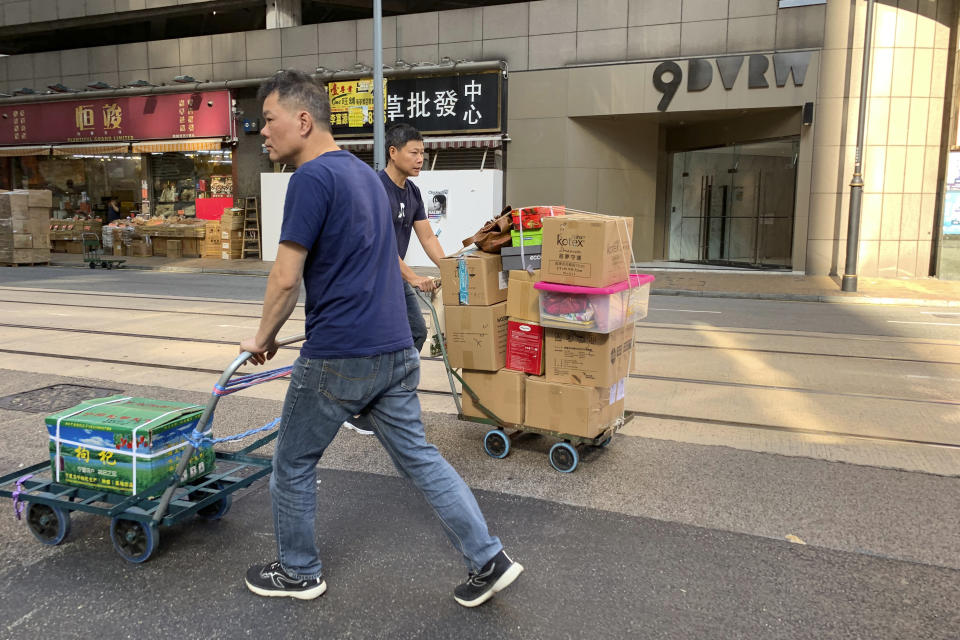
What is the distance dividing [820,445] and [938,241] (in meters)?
13.7

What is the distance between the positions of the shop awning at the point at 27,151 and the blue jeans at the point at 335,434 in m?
25.9

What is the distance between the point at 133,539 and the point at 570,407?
93.9 inches

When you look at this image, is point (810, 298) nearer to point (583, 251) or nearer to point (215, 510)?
point (583, 251)

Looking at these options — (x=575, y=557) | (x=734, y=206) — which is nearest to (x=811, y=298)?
(x=734, y=206)

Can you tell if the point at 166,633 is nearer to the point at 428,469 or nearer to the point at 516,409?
the point at 428,469

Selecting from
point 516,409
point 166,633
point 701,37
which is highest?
point 701,37

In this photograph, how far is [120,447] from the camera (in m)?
3.38

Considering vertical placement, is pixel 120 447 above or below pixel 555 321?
below

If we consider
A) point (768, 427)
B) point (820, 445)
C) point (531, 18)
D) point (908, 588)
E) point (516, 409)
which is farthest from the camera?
point (531, 18)

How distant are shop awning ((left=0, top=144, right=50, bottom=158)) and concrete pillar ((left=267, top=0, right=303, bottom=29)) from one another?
8938 mm

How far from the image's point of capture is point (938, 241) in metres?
16.2

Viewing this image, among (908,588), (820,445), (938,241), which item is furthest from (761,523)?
(938,241)

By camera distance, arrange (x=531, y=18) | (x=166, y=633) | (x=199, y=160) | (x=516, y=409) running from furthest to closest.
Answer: (x=199, y=160) < (x=531, y=18) < (x=516, y=409) < (x=166, y=633)

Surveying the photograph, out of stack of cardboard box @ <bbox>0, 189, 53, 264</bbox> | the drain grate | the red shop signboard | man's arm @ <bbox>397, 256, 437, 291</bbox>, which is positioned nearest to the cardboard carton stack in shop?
man's arm @ <bbox>397, 256, 437, 291</bbox>
